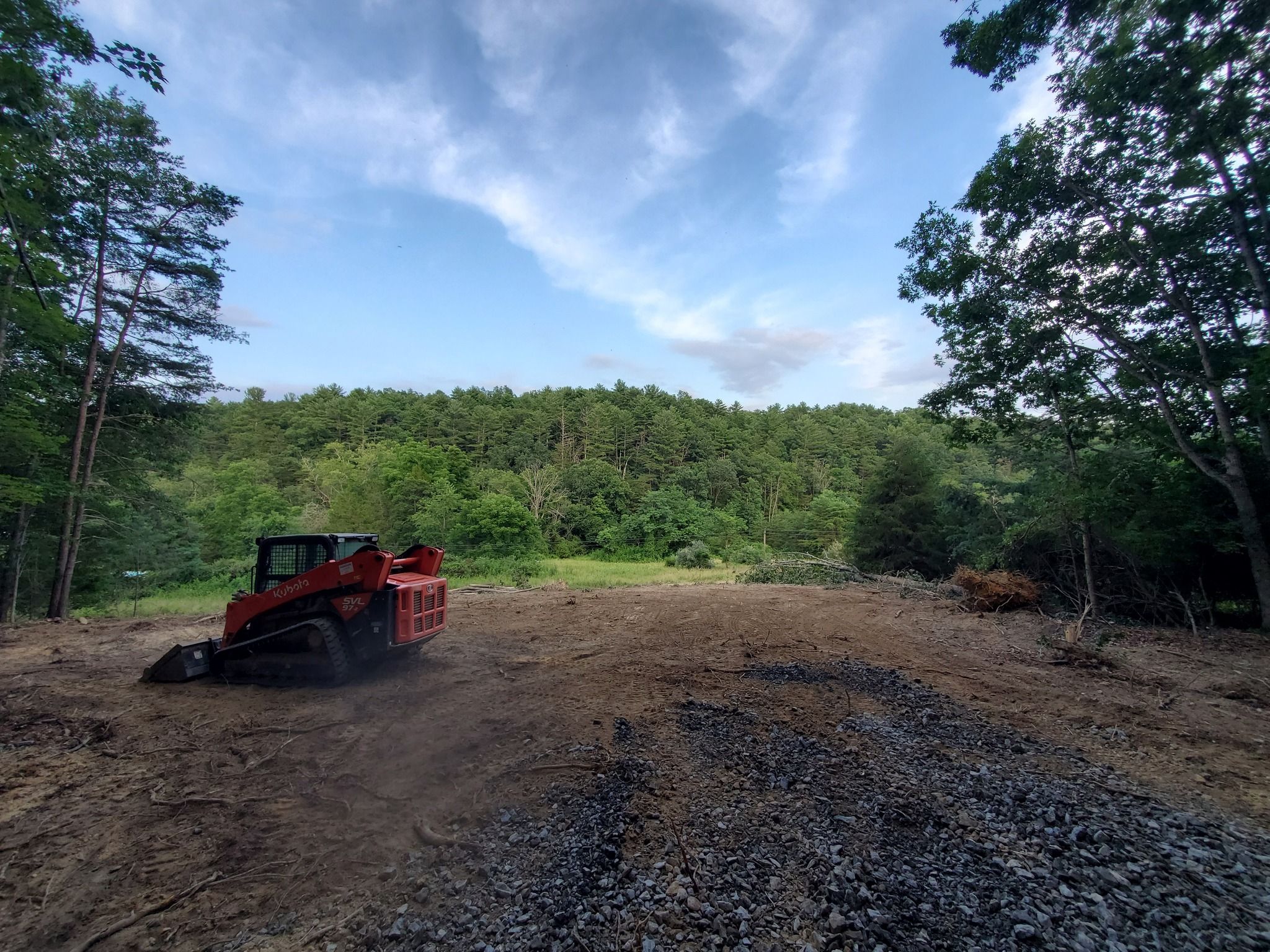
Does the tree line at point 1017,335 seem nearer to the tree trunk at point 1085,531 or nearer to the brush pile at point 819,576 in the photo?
the tree trunk at point 1085,531

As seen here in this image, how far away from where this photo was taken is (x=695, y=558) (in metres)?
28.5

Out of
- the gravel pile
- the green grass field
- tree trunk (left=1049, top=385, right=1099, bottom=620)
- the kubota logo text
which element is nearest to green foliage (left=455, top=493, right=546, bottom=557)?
the green grass field

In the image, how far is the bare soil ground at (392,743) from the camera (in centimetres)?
246

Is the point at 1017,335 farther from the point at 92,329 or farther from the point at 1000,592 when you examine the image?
the point at 92,329

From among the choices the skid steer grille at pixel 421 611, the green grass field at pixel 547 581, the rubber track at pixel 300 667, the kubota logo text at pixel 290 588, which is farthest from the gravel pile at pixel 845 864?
the green grass field at pixel 547 581

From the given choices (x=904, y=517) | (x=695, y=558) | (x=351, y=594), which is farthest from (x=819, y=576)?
(x=351, y=594)

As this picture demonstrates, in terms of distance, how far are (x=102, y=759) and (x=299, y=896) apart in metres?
2.91

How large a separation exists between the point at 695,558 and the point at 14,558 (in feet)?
80.4

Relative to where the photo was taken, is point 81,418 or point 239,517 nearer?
point 81,418

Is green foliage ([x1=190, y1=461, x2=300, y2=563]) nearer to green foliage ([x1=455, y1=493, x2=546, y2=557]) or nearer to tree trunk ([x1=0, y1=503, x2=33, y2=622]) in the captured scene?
green foliage ([x1=455, y1=493, x2=546, y2=557])

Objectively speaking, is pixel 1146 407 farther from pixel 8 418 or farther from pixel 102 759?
pixel 8 418

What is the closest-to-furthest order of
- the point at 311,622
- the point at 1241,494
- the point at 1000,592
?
the point at 311,622
the point at 1241,494
the point at 1000,592

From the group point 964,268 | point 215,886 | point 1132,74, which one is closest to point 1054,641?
point 964,268

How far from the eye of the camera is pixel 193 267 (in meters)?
12.0
